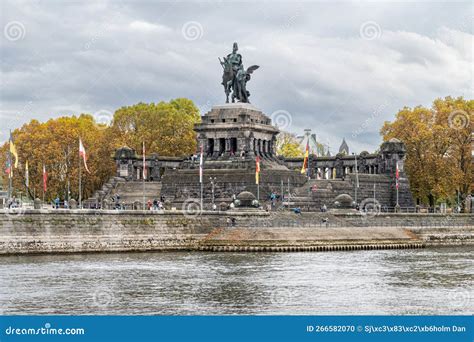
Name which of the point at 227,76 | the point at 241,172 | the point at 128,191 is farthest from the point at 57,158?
the point at 241,172

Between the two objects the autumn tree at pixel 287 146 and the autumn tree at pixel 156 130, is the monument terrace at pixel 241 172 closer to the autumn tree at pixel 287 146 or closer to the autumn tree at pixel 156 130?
the autumn tree at pixel 156 130

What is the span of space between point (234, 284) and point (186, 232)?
24.7 m

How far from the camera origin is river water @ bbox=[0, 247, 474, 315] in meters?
41.2

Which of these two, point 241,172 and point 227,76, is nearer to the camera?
point 241,172

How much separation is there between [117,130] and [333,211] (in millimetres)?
46840

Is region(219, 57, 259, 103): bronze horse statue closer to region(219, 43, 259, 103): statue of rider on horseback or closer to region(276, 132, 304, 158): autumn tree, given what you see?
region(219, 43, 259, 103): statue of rider on horseback

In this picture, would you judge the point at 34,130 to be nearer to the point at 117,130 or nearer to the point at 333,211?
the point at 117,130

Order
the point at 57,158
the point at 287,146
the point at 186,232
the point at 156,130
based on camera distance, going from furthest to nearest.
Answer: the point at 287,146
the point at 156,130
the point at 57,158
the point at 186,232

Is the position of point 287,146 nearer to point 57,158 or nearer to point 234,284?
point 57,158

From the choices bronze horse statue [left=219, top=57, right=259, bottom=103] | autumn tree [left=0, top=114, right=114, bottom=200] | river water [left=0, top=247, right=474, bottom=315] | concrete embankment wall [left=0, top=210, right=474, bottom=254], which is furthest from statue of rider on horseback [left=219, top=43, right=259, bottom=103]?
river water [left=0, top=247, right=474, bottom=315]

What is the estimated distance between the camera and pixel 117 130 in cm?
12206

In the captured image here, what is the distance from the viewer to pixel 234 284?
49.1m

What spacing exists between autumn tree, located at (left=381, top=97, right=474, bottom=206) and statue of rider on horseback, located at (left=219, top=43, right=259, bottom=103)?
20.8 metres
